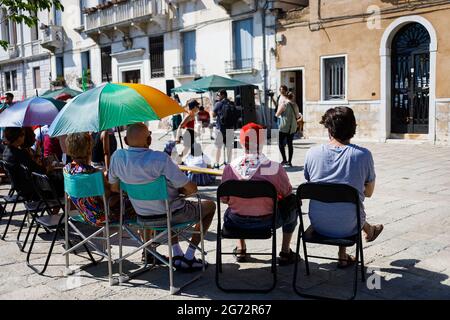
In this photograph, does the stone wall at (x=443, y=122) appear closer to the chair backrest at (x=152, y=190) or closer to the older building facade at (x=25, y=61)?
the chair backrest at (x=152, y=190)

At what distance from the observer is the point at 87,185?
163 inches

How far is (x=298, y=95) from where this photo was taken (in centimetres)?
1816

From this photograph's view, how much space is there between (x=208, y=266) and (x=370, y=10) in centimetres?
1233

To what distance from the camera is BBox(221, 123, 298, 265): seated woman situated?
4141mm

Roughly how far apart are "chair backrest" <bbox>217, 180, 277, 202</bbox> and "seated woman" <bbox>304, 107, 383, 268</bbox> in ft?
1.34

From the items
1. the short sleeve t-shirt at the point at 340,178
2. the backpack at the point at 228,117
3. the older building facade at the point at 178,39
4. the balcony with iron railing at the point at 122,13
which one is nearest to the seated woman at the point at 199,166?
the backpack at the point at 228,117

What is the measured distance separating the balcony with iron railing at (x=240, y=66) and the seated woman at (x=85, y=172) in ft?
46.0

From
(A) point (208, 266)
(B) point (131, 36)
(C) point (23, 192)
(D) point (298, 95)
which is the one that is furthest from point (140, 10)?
(A) point (208, 266)

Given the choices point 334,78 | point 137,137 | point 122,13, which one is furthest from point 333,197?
point 122,13

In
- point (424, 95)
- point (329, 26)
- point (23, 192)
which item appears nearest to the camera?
point (23, 192)

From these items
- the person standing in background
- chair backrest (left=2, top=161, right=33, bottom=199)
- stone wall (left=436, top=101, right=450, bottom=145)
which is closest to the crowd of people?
chair backrest (left=2, top=161, right=33, bottom=199)

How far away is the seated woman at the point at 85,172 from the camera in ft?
14.2

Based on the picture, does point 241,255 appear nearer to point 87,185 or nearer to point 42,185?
point 87,185
